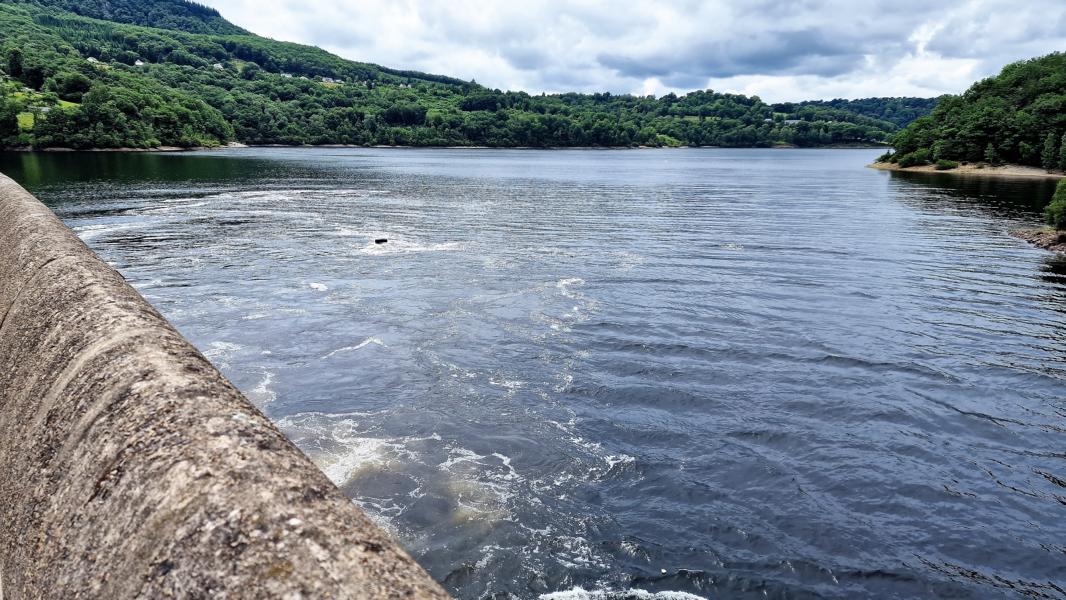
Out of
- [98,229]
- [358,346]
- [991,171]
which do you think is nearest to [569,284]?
[358,346]

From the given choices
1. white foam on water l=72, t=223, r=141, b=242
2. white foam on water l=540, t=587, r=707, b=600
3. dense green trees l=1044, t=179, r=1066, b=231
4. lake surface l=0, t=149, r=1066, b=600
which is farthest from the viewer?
dense green trees l=1044, t=179, r=1066, b=231

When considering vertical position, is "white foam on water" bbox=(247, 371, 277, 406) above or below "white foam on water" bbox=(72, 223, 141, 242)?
below

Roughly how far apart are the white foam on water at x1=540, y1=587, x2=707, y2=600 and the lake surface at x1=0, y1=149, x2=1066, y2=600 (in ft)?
0.18

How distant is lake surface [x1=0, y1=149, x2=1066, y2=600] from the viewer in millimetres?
12320

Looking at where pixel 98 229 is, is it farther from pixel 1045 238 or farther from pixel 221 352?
pixel 1045 238

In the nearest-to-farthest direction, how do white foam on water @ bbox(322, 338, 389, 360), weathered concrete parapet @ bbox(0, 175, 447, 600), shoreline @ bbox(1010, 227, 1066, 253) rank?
weathered concrete parapet @ bbox(0, 175, 447, 600), white foam on water @ bbox(322, 338, 389, 360), shoreline @ bbox(1010, 227, 1066, 253)

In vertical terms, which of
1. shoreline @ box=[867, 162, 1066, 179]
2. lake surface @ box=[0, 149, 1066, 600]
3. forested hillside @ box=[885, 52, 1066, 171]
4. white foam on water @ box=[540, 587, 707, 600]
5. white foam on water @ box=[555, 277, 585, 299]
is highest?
forested hillside @ box=[885, 52, 1066, 171]

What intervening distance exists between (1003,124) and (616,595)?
424ft

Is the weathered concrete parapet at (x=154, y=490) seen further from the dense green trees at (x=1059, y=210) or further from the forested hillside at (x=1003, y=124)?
the forested hillside at (x=1003, y=124)

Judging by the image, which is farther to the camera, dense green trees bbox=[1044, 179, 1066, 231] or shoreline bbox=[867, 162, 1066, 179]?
shoreline bbox=[867, 162, 1066, 179]

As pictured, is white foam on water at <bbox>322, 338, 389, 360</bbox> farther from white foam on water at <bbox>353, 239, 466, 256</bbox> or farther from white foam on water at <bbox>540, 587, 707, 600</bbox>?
white foam on water at <bbox>353, 239, 466, 256</bbox>

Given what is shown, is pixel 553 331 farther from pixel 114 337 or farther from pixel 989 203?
pixel 989 203

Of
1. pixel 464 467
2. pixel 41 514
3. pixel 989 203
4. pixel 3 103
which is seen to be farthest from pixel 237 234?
pixel 3 103

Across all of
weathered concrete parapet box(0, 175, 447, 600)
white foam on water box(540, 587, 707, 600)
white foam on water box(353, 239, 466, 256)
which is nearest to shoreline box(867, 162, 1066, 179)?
white foam on water box(353, 239, 466, 256)
